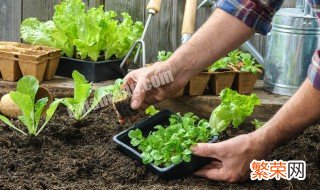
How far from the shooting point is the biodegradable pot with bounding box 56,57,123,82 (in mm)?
2998

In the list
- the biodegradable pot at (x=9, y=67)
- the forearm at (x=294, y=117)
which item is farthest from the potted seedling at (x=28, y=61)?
the forearm at (x=294, y=117)

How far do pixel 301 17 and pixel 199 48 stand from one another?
0.80 m

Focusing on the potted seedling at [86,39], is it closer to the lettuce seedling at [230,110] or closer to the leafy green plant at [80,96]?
the leafy green plant at [80,96]

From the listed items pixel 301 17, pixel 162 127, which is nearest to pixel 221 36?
pixel 162 127

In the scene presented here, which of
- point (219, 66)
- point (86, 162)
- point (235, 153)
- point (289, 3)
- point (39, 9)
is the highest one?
point (289, 3)

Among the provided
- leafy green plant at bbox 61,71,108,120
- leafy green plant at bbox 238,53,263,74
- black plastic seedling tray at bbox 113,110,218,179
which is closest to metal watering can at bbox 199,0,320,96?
leafy green plant at bbox 238,53,263,74

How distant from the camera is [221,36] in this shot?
222cm

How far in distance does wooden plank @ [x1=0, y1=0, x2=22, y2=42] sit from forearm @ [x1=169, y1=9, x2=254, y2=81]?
1.77 meters

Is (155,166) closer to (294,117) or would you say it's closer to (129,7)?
(294,117)

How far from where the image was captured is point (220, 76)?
2.81 m

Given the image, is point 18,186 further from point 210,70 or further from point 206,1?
point 206,1

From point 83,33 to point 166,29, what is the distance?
2.14 feet

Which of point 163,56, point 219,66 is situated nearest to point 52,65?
point 163,56

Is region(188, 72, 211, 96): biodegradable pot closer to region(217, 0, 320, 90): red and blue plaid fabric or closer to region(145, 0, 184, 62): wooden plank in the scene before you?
region(217, 0, 320, 90): red and blue plaid fabric
